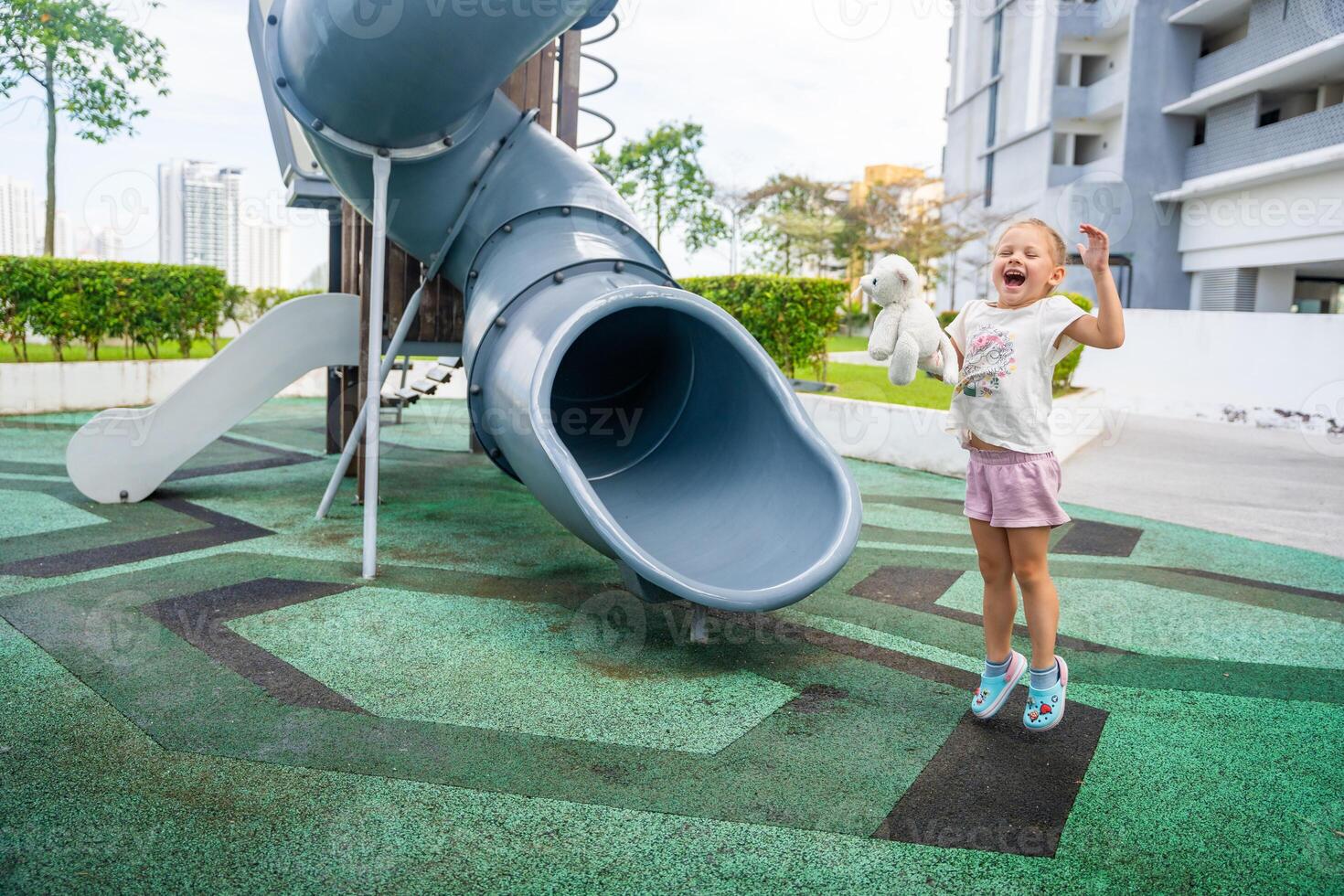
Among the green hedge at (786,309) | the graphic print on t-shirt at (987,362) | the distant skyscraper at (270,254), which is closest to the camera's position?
the graphic print on t-shirt at (987,362)

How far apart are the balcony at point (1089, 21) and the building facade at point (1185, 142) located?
45 mm

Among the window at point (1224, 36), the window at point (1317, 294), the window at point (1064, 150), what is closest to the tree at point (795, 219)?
the window at point (1064, 150)

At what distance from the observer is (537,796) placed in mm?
2189

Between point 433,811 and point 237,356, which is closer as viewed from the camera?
point 433,811

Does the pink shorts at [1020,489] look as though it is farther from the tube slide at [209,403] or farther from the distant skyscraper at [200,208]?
the distant skyscraper at [200,208]

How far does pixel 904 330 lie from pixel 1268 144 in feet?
70.5

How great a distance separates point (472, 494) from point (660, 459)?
2021 mm

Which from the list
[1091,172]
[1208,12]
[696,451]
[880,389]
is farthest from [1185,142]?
[696,451]

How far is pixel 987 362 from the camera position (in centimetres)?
258

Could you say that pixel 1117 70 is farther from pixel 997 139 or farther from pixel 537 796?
pixel 537 796

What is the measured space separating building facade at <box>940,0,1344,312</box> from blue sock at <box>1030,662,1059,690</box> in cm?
1745

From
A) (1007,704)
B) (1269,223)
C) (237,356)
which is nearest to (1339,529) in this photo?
(1007,704)

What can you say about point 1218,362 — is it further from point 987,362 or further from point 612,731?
point 612,731

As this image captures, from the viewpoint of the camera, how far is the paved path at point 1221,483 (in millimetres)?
5758
